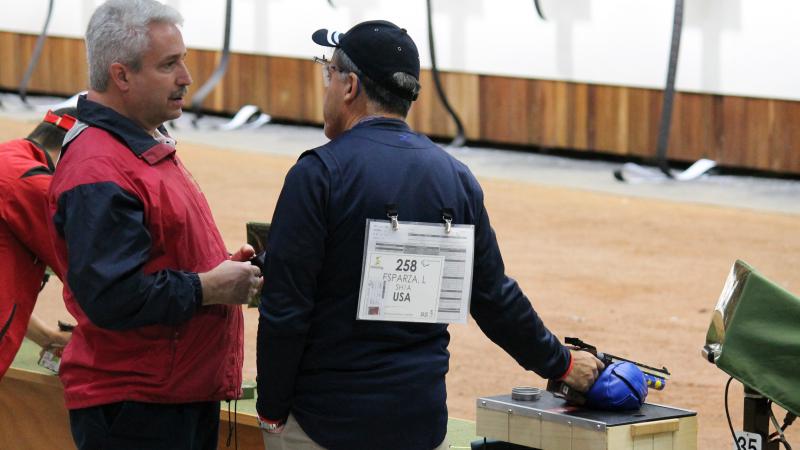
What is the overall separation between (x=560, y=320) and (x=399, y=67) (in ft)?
14.8

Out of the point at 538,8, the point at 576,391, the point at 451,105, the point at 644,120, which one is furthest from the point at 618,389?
the point at 451,105

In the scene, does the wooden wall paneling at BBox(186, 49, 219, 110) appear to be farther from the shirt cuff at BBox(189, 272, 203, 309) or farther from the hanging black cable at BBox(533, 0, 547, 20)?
the shirt cuff at BBox(189, 272, 203, 309)

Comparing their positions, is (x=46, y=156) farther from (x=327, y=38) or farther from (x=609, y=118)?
(x=609, y=118)

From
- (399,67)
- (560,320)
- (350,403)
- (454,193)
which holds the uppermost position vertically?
(399,67)

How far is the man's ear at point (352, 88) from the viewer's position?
2.58 metres

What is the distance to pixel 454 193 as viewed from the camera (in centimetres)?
262

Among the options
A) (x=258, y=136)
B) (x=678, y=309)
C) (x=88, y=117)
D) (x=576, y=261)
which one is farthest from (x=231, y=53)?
(x=88, y=117)

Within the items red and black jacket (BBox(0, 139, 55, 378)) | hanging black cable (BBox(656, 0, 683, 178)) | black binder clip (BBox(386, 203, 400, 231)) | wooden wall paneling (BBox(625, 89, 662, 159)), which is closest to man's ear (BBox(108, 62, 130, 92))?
black binder clip (BBox(386, 203, 400, 231))

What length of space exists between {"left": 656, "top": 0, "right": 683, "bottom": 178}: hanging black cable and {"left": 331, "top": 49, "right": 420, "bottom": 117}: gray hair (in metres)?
8.66

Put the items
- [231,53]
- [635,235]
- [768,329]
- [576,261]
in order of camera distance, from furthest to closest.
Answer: [231,53]
[635,235]
[576,261]
[768,329]

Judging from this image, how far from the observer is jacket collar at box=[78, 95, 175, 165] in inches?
105

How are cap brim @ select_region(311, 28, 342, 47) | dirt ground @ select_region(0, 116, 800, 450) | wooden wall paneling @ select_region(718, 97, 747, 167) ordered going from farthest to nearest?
wooden wall paneling @ select_region(718, 97, 747, 167) → dirt ground @ select_region(0, 116, 800, 450) → cap brim @ select_region(311, 28, 342, 47)

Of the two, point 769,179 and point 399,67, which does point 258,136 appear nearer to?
point 769,179

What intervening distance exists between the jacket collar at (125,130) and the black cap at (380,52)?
41cm
